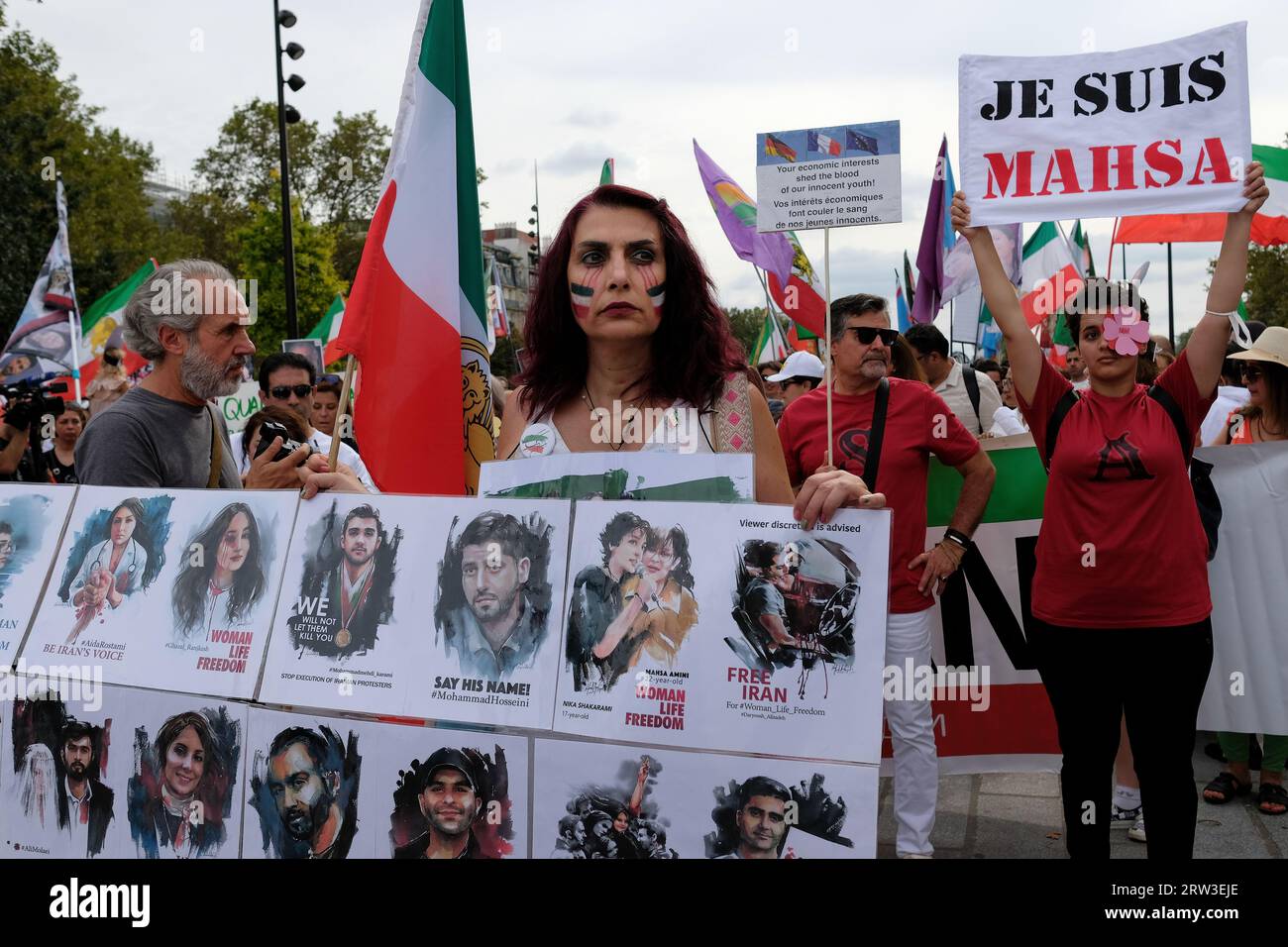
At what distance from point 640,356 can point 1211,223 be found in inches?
A: 186

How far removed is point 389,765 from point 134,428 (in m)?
1.47

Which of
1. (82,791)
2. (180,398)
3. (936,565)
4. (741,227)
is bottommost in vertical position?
(82,791)

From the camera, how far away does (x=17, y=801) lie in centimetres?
271

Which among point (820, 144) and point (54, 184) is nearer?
point (820, 144)

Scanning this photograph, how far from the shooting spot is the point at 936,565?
434cm

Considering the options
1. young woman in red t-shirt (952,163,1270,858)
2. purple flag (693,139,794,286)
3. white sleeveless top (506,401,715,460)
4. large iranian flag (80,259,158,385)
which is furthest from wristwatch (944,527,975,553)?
large iranian flag (80,259,158,385)

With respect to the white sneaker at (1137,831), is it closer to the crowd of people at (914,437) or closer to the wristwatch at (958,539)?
the crowd of people at (914,437)

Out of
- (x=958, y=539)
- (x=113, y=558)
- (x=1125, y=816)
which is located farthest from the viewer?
(x=1125, y=816)

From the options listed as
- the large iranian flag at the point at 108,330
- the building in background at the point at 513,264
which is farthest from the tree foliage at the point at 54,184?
the building in background at the point at 513,264

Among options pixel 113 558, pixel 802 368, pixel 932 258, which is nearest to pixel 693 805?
pixel 113 558

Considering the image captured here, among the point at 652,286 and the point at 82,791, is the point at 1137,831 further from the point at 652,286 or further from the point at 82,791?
the point at 82,791

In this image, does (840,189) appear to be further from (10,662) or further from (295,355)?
(295,355)

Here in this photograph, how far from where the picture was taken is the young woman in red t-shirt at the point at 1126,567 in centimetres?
347
